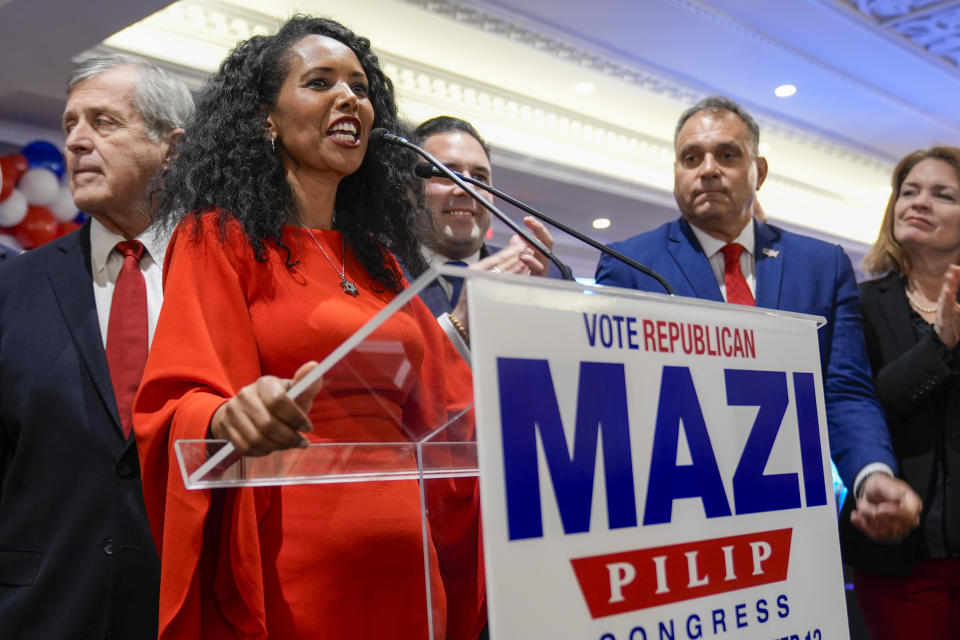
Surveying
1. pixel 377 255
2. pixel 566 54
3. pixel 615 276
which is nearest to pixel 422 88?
pixel 566 54

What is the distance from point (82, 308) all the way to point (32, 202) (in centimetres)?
395

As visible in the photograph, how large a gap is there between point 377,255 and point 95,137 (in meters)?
0.85

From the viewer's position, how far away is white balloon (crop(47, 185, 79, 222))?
5363mm

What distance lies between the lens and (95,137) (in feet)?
6.59

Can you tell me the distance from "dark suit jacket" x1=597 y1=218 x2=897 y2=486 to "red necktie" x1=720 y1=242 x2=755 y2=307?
0.03 meters

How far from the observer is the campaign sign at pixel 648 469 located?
0.89 m

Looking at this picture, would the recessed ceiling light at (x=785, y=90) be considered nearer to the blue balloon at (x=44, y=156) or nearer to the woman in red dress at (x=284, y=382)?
the blue balloon at (x=44, y=156)

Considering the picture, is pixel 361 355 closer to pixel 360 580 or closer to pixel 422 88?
pixel 360 580

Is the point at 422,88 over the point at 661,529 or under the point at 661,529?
over

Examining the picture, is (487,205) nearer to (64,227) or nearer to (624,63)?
(64,227)

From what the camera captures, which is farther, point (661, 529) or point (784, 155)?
point (784, 155)

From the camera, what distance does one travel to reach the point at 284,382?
3.23 feet

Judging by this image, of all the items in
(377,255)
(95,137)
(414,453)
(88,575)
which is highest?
(95,137)

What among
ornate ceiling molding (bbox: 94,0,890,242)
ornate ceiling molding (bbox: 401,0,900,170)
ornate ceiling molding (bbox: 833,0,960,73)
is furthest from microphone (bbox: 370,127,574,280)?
ornate ceiling molding (bbox: 833,0,960,73)
